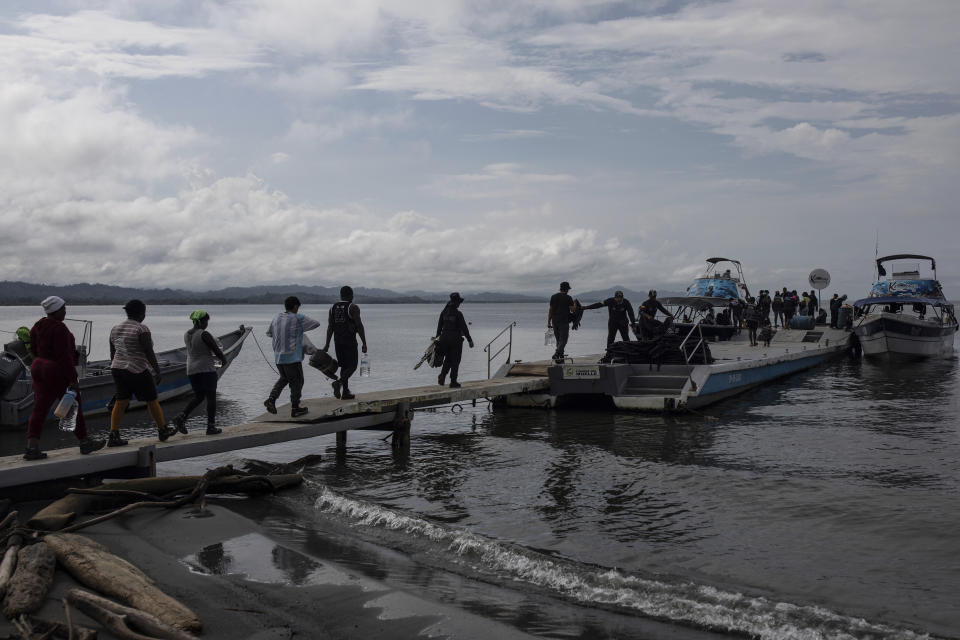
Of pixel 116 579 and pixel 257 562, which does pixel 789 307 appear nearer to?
pixel 257 562

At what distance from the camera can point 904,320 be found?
31141 millimetres

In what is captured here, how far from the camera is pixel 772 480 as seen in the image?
1052cm

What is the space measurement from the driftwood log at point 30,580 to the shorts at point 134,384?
2698 mm

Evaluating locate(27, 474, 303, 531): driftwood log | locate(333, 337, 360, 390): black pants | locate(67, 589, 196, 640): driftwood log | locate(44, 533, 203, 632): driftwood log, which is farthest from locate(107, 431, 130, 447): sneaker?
locate(67, 589, 196, 640): driftwood log

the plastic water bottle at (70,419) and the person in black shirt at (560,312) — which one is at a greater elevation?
the person in black shirt at (560,312)

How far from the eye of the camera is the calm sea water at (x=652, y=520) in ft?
20.0

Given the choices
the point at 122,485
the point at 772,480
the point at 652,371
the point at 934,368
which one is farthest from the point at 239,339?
the point at 934,368

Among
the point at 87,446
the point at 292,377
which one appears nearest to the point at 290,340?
the point at 292,377

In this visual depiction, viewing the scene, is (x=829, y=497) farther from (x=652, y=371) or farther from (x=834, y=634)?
(x=652, y=371)

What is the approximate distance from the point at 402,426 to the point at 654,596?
719 centimetres

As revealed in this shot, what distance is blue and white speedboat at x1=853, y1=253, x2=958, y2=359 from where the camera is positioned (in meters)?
31.4

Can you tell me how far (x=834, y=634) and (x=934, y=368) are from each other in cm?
2888

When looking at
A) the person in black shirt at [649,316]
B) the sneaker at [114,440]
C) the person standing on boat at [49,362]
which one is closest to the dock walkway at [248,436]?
the sneaker at [114,440]

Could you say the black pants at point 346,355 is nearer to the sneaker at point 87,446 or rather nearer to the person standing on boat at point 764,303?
the sneaker at point 87,446
